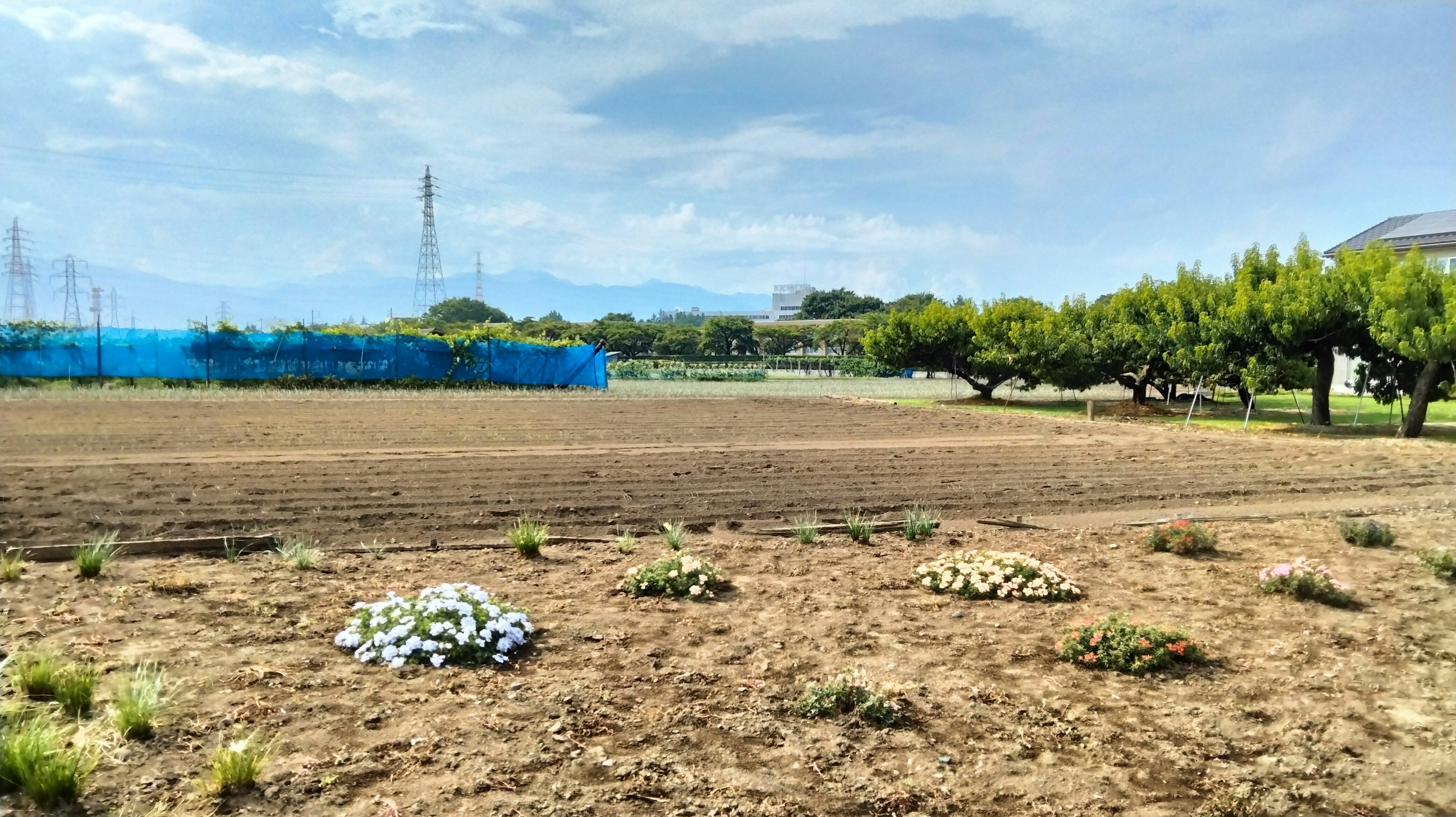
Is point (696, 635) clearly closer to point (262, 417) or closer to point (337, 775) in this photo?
point (337, 775)

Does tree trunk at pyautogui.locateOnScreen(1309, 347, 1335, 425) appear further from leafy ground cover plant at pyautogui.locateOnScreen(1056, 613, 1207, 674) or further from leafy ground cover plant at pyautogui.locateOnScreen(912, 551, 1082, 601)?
Result: leafy ground cover plant at pyautogui.locateOnScreen(1056, 613, 1207, 674)

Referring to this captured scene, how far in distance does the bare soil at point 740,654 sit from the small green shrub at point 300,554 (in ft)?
0.38

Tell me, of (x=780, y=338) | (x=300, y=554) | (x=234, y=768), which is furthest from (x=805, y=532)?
(x=780, y=338)

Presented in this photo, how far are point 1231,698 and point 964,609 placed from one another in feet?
6.10

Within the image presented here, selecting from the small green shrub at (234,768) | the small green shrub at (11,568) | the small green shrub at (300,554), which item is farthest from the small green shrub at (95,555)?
the small green shrub at (234,768)

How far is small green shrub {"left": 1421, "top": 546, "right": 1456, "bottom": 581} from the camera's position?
7137 millimetres

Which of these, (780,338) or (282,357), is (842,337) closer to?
(780,338)

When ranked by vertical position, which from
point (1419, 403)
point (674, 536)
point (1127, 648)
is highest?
point (1419, 403)

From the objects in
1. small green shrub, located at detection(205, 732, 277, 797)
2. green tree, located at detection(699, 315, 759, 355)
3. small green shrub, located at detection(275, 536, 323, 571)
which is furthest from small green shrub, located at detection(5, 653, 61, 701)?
green tree, located at detection(699, 315, 759, 355)

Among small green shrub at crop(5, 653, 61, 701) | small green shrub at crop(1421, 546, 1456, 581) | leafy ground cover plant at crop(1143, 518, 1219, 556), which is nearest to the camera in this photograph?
small green shrub at crop(5, 653, 61, 701)

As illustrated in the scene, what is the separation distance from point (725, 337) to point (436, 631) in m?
77.0

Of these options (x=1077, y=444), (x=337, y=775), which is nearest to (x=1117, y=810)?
(x=337, y=775)

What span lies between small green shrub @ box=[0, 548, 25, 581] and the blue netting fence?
68.3ft

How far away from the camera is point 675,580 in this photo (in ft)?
20.3
